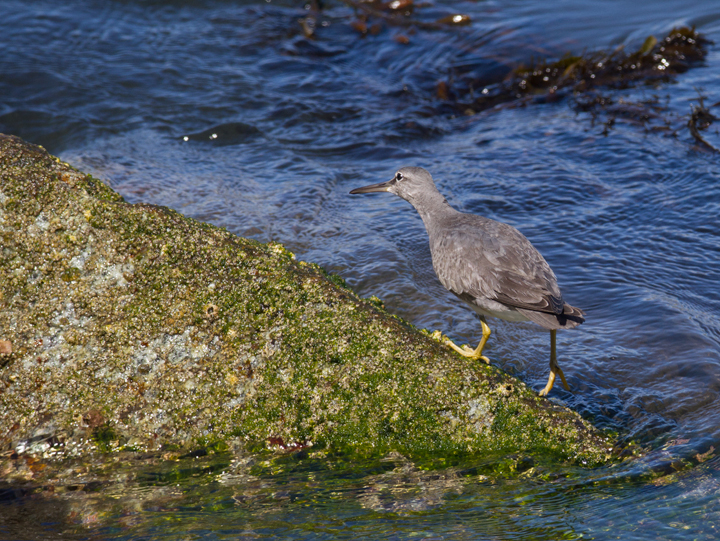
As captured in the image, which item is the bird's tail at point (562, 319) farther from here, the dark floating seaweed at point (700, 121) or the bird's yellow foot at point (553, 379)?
the dark floating seaweed at point (700, 121)

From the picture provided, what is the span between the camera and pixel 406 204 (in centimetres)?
677

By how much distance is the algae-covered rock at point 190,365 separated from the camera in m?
3.20

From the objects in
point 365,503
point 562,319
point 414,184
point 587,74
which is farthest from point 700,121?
point 365,503

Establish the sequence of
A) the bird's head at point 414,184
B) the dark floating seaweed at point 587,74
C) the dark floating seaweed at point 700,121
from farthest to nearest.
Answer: the dark floating seaweed at point 587,74, the dark floating seaweed at point 700,121, the bird's head at point 414,184

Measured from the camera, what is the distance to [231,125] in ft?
27.4

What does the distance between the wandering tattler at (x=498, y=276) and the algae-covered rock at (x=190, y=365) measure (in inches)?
17.3

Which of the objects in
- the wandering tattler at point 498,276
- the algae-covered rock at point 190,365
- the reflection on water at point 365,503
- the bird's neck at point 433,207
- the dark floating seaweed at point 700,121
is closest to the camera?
the reflection on water at point 365,503

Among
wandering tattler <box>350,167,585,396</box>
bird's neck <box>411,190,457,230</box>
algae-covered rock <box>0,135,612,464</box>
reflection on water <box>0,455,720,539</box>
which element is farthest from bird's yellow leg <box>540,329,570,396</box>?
bird's neck <box>411,190,457,230</box>

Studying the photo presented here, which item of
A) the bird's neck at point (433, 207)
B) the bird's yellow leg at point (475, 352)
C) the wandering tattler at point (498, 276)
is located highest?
the bird's neck at point (433, 207)

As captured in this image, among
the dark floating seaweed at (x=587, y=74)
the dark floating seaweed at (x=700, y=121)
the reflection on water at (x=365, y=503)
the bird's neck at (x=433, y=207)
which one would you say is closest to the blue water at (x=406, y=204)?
the reflection on water at (x=365, y=503)

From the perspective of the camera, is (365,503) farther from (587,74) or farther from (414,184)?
(587,74)

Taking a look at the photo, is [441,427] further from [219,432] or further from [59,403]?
[59,403]

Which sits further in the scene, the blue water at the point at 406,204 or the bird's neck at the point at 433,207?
the bird's neck at the point at 433,207

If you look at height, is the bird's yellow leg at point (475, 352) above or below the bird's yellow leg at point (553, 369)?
above
